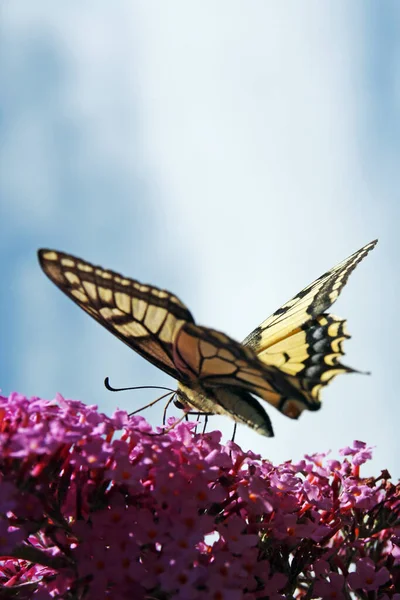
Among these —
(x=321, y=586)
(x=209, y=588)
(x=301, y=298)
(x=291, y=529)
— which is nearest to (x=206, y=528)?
(x=209, y=588)

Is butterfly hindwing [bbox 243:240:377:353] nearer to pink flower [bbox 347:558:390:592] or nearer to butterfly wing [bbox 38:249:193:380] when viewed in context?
butterfly wing [bbox 38:249:193:380]

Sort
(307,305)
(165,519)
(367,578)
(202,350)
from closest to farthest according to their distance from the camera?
1. (165,519)
2. (367,578)
3. (202,350)
4. (307,305)

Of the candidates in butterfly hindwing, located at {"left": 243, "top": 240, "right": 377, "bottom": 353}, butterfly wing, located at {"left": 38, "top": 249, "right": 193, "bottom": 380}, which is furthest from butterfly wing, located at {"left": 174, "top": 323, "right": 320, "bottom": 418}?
butterfly hindwing, located at {"left": 243, "top": 240, "right": 377, "bottom": 353}

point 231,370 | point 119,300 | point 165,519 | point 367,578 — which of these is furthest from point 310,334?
point 165,519

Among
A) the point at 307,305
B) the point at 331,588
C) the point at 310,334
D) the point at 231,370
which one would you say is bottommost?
the point at 331,588

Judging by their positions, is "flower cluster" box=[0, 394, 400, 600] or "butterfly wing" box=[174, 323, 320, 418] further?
"butterfly wing" box=[174, 323, 320, 418]

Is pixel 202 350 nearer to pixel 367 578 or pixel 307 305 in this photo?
pixel 307 305

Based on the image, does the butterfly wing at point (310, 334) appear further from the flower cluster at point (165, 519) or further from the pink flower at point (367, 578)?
the pink flower at point (367, 578)
